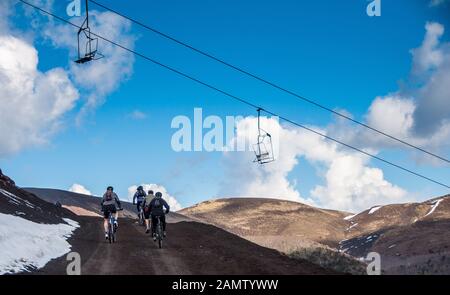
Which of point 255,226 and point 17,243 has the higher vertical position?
point 255,226

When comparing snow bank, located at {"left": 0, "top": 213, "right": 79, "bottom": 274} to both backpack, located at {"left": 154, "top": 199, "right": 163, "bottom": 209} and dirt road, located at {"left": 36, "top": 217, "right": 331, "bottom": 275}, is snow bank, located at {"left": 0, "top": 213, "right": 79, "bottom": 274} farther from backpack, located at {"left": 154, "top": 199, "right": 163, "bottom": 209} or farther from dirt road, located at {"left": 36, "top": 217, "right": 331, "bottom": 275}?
backpack, located at {"left": 154, "top": 199, "right": 163, "bottom": 209}

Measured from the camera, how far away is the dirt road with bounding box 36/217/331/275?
707 inches

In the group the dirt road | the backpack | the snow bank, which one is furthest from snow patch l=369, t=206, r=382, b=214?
the backpack

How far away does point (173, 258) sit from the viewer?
67.8ft

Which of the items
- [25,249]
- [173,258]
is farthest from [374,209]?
[25,249]

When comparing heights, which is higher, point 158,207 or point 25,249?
point 158,207

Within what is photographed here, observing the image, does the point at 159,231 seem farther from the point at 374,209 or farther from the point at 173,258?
the point at 374,209

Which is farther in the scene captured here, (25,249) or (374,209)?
(374,209)

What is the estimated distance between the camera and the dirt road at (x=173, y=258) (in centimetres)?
1797

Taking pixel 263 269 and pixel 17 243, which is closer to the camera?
pixel 263 269
